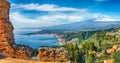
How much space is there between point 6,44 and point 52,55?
1.64 metres

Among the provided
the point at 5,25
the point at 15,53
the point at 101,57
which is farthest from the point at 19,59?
the point at 101,57

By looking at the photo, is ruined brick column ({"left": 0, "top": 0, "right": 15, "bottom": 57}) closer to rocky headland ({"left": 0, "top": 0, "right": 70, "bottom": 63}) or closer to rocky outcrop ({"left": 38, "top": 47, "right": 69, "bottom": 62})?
rocky headland ({"left": 0, "top": 0, "right": 70, "bottom": 63})

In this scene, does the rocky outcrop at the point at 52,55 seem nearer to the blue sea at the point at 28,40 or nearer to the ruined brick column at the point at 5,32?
the ruined brick column at the point at 5,32

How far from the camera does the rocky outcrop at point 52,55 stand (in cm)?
1270

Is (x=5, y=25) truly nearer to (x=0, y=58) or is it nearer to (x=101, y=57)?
(x=0, y=58)

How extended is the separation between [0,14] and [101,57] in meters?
43.3

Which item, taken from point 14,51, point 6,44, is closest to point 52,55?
point 14,51

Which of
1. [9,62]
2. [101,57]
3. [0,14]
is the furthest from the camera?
[101,57]

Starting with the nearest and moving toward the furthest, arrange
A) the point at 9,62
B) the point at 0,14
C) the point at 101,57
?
the point at 9,62 → the point at 0,14 → the point at 101,57

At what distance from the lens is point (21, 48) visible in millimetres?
13102

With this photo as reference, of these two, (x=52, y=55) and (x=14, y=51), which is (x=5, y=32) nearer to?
(x=14, y=51)

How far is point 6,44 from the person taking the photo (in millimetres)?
13062

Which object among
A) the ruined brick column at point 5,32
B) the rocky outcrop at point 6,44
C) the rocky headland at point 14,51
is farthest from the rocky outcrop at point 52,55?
the ruined brick column at point 5,32

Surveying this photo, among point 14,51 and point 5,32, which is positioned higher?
point 5,32
